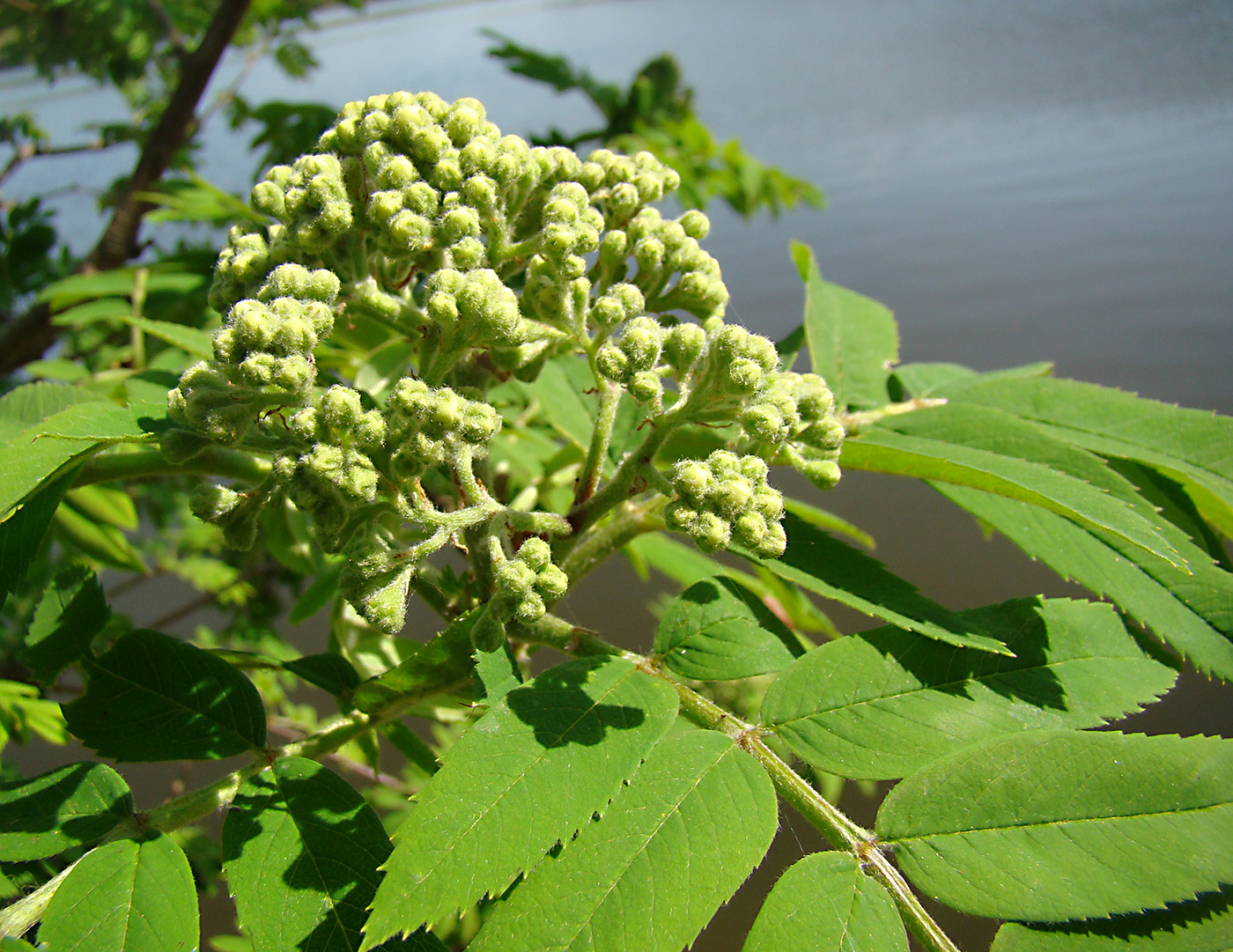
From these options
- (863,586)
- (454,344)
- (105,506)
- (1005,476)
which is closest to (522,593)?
(454,344)

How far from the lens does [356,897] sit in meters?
0.62

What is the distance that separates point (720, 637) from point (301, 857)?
0.43m

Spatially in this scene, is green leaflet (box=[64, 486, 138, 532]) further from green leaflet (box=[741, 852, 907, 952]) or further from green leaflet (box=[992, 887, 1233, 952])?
green leaflet (box=[992, 887, 1233, 952])

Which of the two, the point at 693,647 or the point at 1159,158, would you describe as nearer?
the point at 693,647

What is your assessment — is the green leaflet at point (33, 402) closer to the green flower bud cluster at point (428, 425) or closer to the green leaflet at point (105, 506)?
the green leaflet at point (105, 506)

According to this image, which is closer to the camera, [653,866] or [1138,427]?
[653,866]

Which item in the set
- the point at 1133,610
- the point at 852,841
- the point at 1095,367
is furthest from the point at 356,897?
the point at 1095,367

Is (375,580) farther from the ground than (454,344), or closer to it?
closer to it

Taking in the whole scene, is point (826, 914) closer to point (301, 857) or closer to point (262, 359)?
point (301, 857)

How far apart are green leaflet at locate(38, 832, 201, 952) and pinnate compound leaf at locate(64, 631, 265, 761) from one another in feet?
0.41

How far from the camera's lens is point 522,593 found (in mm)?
635

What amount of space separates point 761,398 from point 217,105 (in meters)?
2.87

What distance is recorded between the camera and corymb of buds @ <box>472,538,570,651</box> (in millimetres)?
637

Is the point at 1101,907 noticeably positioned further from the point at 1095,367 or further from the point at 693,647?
the point at 1095,367
